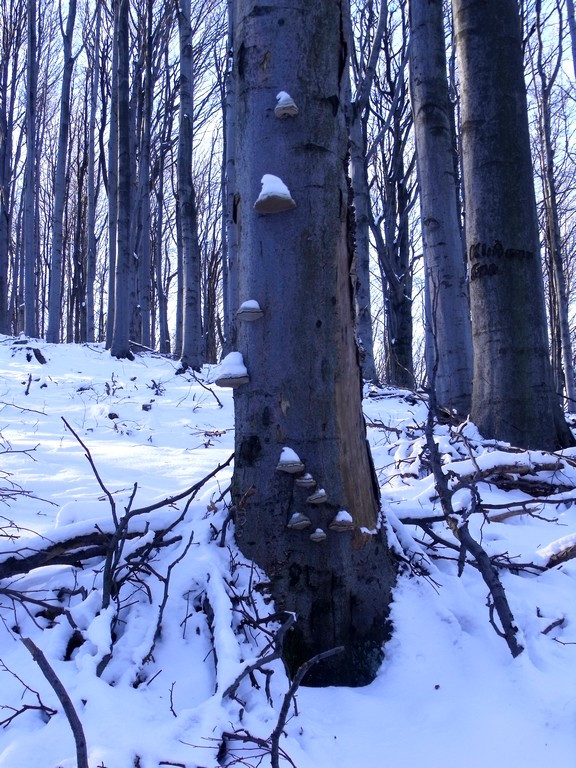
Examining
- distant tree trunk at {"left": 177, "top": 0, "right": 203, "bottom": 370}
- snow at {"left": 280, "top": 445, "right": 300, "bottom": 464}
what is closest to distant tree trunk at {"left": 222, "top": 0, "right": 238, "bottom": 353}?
snow at {"left": 280, "top": 445, "right": 300, "bottom": 464}

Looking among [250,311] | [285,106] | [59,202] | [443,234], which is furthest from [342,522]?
[59,202]

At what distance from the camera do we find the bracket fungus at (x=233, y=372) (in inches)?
74.7

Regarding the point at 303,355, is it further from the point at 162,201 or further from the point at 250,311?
the point at 162,201

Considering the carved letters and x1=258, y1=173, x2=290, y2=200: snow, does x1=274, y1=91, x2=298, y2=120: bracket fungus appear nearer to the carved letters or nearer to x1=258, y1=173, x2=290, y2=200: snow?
x1=258, y1=173, x2=290, y2=200: snow

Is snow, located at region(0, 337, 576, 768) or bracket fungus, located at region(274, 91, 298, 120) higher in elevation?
bracket fungus, located at region(274, 91, 298, 120)

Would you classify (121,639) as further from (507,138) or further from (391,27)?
(391,27)

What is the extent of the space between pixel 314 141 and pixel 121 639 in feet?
5.47

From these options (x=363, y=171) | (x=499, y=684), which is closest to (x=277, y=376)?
(x=499, y=684)

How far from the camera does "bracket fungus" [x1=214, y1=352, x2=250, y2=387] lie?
1.90 m

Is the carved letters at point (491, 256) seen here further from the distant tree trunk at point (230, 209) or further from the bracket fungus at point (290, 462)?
the bracket fungus at point (290, 462)

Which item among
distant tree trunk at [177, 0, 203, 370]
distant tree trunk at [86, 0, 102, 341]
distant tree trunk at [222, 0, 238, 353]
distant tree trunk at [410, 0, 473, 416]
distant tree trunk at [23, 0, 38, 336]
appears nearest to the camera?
distant tree trunk at [222, 0, 238, 353]

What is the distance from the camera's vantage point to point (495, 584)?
5.95 feet

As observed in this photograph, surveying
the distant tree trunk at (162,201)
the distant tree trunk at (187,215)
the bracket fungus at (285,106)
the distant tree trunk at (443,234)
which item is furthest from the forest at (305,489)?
the distant tree trunk at (162,201)

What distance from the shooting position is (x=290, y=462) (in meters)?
1.82
